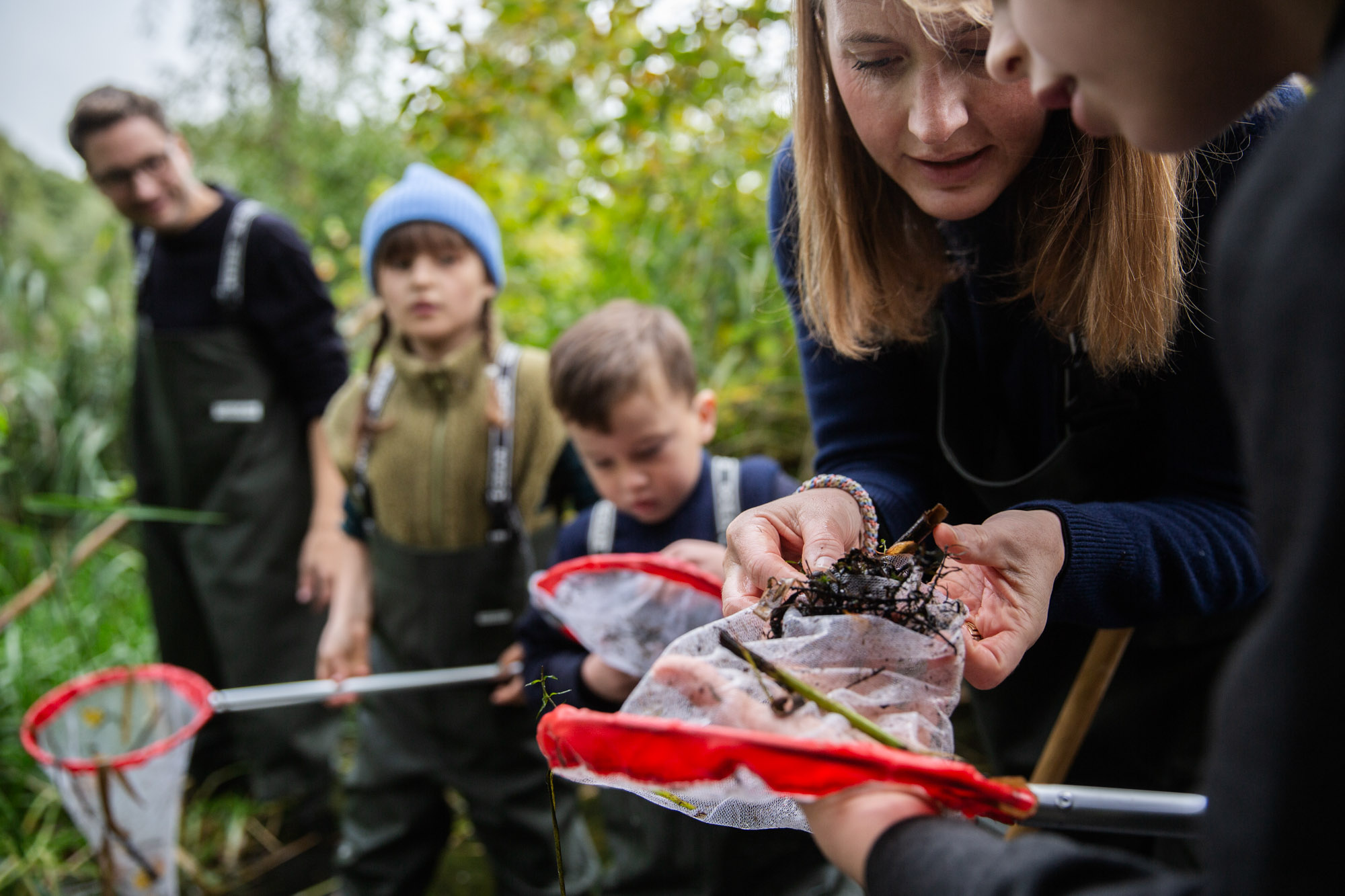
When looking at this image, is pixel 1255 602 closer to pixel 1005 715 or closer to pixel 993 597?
pixel 1005 715

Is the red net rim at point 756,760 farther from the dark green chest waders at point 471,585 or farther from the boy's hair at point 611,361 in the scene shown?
the dark green chest waders at point 471,585

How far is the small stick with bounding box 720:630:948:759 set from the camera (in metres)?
0.82

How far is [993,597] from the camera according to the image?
1.04 m

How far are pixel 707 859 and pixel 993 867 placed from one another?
1220 millimetres

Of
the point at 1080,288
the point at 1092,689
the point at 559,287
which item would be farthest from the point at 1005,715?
the point at 559,287

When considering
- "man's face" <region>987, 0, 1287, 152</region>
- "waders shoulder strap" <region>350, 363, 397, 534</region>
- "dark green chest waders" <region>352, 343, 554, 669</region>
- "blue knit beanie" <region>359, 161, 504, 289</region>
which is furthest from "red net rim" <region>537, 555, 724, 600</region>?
"blue knit beanie" <region>359, 161, 504, 289</region>

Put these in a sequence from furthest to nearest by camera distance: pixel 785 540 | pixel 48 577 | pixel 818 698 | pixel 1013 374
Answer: pixel 48 577, pixel 1013 374, pixel 785 540, pixel 818 698

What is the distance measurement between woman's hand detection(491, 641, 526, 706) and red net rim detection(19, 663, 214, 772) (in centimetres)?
75

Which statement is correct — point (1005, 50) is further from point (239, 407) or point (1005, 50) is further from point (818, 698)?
point (239, 407)

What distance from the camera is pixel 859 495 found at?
1.28 metres

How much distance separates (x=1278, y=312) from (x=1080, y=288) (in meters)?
0.69

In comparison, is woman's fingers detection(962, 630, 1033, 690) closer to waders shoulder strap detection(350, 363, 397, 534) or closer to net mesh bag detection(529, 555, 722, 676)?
net mesh bag detection(529, 555, 722, 676)

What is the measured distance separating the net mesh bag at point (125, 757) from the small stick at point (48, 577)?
0.64 metres

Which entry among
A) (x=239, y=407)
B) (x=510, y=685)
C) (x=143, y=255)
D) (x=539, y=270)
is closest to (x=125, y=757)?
(x=510, y=685)
